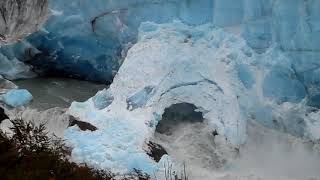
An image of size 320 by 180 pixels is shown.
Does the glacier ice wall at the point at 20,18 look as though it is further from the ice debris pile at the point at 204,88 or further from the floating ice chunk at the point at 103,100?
the floating ice chunk at the point at 103,100

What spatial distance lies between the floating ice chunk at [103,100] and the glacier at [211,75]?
15 mm

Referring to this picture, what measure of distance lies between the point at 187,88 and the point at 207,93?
299mm

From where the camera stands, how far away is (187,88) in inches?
328

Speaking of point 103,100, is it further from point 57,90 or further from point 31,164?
point 31,164

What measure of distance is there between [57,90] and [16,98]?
152cm

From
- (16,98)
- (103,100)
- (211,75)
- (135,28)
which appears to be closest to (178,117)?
(211,75)

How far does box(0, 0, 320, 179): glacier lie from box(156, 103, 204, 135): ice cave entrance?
3.7 inches

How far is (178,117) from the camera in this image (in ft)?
27.3

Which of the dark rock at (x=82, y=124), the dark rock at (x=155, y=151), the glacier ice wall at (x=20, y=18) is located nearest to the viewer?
the dark rock at (x=155, y=151)

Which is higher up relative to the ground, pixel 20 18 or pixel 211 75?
pixel 20 18

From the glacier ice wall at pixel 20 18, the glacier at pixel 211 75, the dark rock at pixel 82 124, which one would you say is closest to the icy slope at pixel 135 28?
the glacier at pixel 211 75

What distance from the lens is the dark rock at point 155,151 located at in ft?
23.4

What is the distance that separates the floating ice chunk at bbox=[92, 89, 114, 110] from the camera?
8.53m

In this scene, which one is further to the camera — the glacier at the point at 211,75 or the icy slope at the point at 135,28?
the icy slope at the point at 135,28
